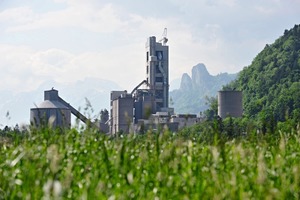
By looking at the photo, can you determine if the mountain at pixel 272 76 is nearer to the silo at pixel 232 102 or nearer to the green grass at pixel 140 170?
the silo at pixel 232 102

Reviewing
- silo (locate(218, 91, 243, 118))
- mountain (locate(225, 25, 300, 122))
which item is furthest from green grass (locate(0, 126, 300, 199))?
silo (locate(218, 91, 243, 118))

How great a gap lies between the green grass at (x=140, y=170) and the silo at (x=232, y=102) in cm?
15493

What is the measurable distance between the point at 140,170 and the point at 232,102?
160 m

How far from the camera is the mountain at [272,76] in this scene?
160500 mm

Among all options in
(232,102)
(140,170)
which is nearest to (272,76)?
(232,102)

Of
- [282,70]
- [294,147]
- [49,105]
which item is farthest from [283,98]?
[294,147]

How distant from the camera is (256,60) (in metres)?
187

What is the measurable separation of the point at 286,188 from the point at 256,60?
18228 centimetres

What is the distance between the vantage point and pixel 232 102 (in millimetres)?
165875

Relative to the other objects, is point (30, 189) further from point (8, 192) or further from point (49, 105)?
point (49, 105)

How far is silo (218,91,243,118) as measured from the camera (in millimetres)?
165250

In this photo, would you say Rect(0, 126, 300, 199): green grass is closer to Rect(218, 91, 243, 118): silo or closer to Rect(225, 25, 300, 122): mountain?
Rect(225, 25, 300, 122): mountain

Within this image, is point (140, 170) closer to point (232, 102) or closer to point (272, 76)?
point (232, 102)

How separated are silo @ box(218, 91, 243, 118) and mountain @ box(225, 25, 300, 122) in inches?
85.6
